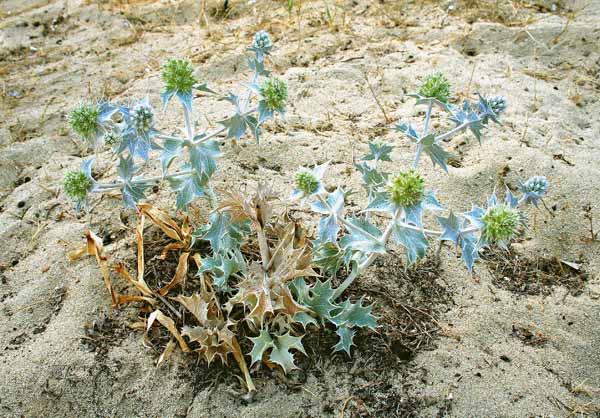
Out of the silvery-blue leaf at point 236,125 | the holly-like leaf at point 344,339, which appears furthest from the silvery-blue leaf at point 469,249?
the silvery-blue leaf at point 236,125

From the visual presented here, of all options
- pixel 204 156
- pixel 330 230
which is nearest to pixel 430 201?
pixel 330 230

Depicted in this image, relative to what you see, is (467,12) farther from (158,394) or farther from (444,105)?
(158,394)

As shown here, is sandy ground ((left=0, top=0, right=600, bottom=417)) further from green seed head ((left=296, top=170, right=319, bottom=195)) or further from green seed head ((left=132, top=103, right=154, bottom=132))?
green seed head ((left=132, top=103, right=154, bottom=132))

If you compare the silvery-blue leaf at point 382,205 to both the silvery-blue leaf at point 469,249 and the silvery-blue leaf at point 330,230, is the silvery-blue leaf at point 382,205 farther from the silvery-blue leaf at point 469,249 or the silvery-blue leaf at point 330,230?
the silvery-blue leaf at point 469,249

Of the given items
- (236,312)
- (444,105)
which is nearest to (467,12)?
(444,105)

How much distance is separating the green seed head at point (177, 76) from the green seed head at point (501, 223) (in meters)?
1.28

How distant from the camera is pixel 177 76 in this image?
6.90 ft

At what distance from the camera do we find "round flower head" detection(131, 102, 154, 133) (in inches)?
79.5

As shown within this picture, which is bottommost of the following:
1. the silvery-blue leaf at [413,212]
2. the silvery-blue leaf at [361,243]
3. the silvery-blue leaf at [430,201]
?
the silvery-blue leaf at [361,243]

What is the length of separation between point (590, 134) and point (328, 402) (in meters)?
2.59

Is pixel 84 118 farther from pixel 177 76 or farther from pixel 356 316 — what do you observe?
pixel 356 316

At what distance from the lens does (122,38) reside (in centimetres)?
445

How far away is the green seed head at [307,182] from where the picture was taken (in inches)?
78.2

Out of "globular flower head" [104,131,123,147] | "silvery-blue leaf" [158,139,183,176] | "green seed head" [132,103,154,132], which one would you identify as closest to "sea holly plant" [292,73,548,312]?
"silvery-blue leaf" [158,139,183,176]
